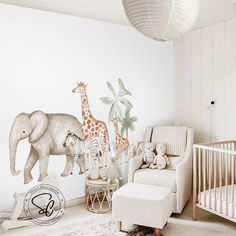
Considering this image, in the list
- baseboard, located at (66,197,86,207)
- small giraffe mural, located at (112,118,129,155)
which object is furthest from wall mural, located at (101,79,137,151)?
baseboard, located at (66,197,86,207)

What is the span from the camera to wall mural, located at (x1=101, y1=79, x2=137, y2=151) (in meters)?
3.64

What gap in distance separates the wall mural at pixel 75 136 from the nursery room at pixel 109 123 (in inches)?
0.5

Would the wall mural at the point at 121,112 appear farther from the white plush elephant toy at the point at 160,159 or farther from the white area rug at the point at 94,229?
the white area rug at the point at 94,229

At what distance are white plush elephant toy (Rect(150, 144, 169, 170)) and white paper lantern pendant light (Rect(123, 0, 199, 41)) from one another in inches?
86.0

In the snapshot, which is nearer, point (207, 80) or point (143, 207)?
point (143, 207)

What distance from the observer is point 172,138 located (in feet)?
12.0

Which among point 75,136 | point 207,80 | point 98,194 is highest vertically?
point 207,80

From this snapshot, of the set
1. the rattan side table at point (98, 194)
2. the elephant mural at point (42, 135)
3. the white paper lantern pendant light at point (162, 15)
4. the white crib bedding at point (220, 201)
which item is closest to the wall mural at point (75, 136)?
the elephant mural at point (42, 135)

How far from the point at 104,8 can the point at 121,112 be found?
1.34 m

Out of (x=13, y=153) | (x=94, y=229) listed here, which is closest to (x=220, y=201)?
(x=94, y=229)

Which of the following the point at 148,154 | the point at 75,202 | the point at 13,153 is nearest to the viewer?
the point at 13,153

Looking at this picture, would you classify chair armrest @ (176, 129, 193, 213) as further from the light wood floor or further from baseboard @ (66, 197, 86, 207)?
baseboard @ (66, 197, 86, 207)

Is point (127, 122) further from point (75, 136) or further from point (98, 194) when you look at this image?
point (98, 194)

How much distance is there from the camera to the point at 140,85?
12.8 ft
